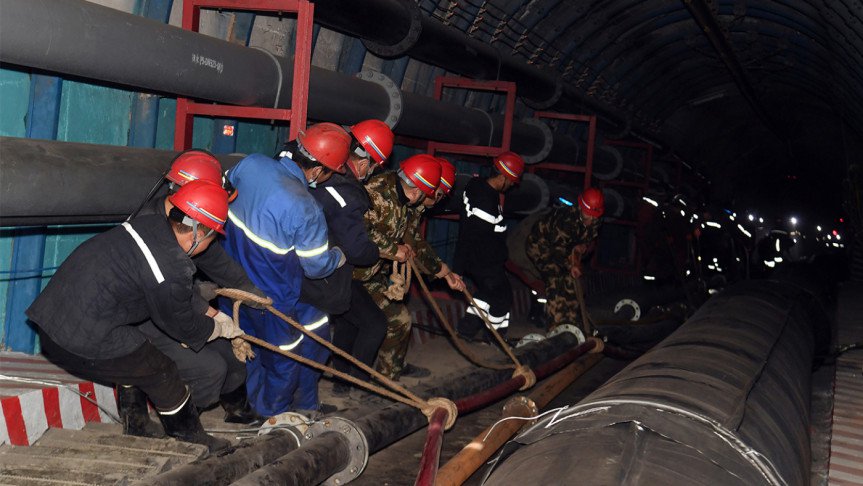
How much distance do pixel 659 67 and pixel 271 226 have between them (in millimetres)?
13126

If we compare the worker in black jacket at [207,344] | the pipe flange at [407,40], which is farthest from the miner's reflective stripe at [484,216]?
the worker in black jacket at [207,344]

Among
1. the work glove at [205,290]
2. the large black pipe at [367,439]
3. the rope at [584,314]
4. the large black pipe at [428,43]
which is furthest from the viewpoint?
the rope at [584,314]

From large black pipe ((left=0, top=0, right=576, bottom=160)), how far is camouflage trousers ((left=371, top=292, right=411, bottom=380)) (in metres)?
1.55

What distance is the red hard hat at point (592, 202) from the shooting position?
8.82 metres

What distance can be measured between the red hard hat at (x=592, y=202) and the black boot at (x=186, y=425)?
17.4 ft

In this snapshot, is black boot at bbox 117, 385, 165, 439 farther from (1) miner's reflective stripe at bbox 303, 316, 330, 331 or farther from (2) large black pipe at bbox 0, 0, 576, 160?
(2) large black pipe at bbox 0, 0, 576, 160

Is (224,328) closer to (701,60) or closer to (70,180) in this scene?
(70,180)

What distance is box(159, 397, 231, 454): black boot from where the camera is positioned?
174 inches

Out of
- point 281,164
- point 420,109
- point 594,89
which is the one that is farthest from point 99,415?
point 594,89

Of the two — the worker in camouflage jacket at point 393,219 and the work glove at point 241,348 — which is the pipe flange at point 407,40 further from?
the work glove at point 241,348

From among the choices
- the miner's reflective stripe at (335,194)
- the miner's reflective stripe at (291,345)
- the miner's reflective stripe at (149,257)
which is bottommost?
the miner's reflective stripe at (291,345)

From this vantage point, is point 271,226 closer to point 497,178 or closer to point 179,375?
point 179,375

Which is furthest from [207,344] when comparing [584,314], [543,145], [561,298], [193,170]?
[543,145]

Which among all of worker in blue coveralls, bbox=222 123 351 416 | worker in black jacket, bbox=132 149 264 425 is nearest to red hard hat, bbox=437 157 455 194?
worker in blue coveralls, bbox=222 123 351 416
